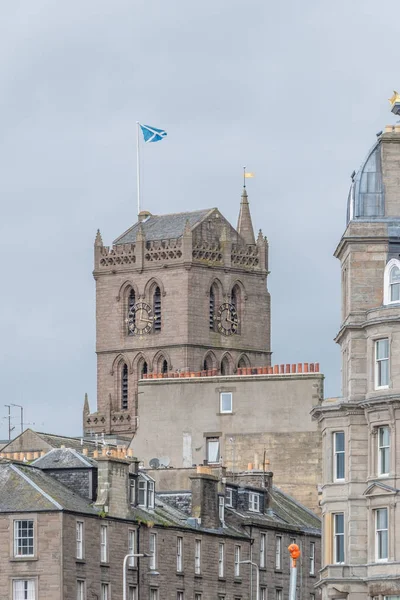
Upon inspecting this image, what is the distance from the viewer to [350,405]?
4254 inches

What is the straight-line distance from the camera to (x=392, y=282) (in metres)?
108

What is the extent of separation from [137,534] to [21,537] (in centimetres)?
795

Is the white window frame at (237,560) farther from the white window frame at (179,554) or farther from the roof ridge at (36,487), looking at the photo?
the roof ridge at (36,487)

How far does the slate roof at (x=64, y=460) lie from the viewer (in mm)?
135125

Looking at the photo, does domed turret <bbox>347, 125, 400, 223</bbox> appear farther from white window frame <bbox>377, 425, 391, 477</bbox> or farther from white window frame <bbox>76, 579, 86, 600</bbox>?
white window frame <bbox>76, 579, 86, 600</bbox>

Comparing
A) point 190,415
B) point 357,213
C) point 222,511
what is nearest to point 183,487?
point 222,511

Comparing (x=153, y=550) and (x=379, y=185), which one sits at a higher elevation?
(x=379, y=185)

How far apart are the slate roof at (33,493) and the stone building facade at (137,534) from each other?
0.15 feet

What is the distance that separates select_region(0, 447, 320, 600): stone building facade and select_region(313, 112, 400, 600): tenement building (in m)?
21.2

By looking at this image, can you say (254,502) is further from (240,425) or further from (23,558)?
(23,558)

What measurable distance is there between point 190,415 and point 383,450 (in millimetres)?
59350

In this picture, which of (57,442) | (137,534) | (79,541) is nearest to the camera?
(79,541)

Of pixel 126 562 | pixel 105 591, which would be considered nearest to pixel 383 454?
pixel 105 591

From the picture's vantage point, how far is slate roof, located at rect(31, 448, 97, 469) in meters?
Result: 135
